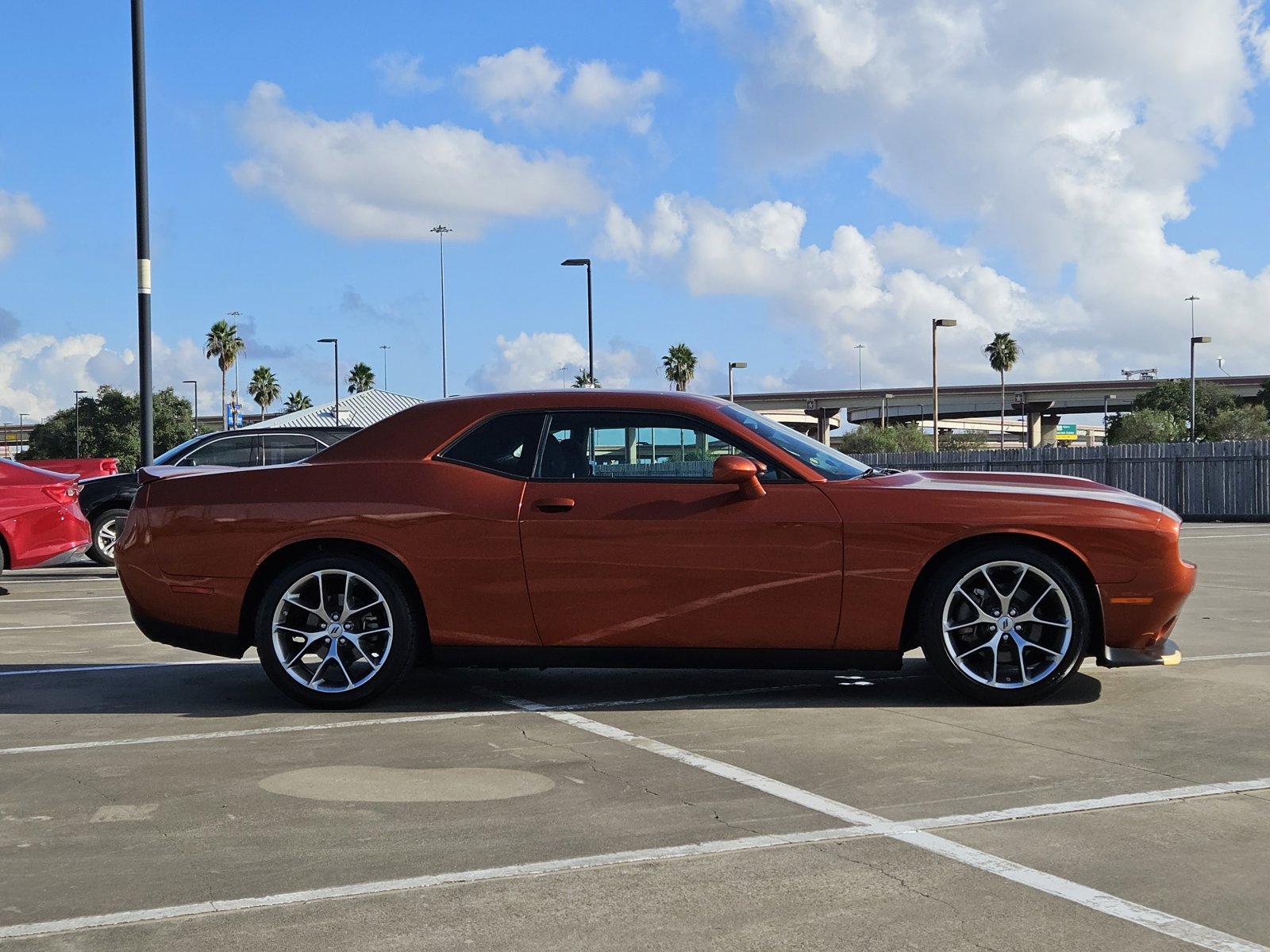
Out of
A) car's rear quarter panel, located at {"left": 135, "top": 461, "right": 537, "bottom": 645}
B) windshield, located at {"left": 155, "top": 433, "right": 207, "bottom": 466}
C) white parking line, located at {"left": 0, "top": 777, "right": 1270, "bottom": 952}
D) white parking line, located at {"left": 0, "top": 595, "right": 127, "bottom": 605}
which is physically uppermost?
windshield, located at {"left": 155, "top": 433, "right": 207, "bottom": 466}

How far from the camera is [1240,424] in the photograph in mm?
78875

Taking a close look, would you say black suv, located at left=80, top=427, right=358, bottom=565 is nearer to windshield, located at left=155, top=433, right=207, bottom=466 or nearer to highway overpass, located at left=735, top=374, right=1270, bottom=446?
windshield, located at left=155, top=433, right=207, bottom=466

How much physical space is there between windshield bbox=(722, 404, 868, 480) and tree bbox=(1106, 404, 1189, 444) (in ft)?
253

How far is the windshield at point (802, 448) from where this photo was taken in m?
6.45

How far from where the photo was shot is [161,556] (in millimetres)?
6637

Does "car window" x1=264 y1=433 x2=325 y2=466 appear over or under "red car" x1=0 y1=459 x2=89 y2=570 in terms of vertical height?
over

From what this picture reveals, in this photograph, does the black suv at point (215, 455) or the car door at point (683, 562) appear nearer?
the car door at point (683, 562)

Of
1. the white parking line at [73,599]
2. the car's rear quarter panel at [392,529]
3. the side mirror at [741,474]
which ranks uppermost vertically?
the side mirror at [741,474]

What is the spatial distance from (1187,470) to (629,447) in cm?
3144

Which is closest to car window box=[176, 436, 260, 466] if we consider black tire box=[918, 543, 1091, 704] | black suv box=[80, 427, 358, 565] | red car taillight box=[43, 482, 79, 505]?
black suv box=[80, 427, 358, 565]

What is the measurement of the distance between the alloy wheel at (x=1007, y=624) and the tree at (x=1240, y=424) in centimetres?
7275

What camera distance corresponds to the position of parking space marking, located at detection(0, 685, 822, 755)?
18.6ft

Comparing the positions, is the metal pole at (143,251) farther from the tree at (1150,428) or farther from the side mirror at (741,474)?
the tree at (1150,428)

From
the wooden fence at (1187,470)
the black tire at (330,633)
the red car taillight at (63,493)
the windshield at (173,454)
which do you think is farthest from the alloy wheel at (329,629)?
the wooden fence at (1187,470)
